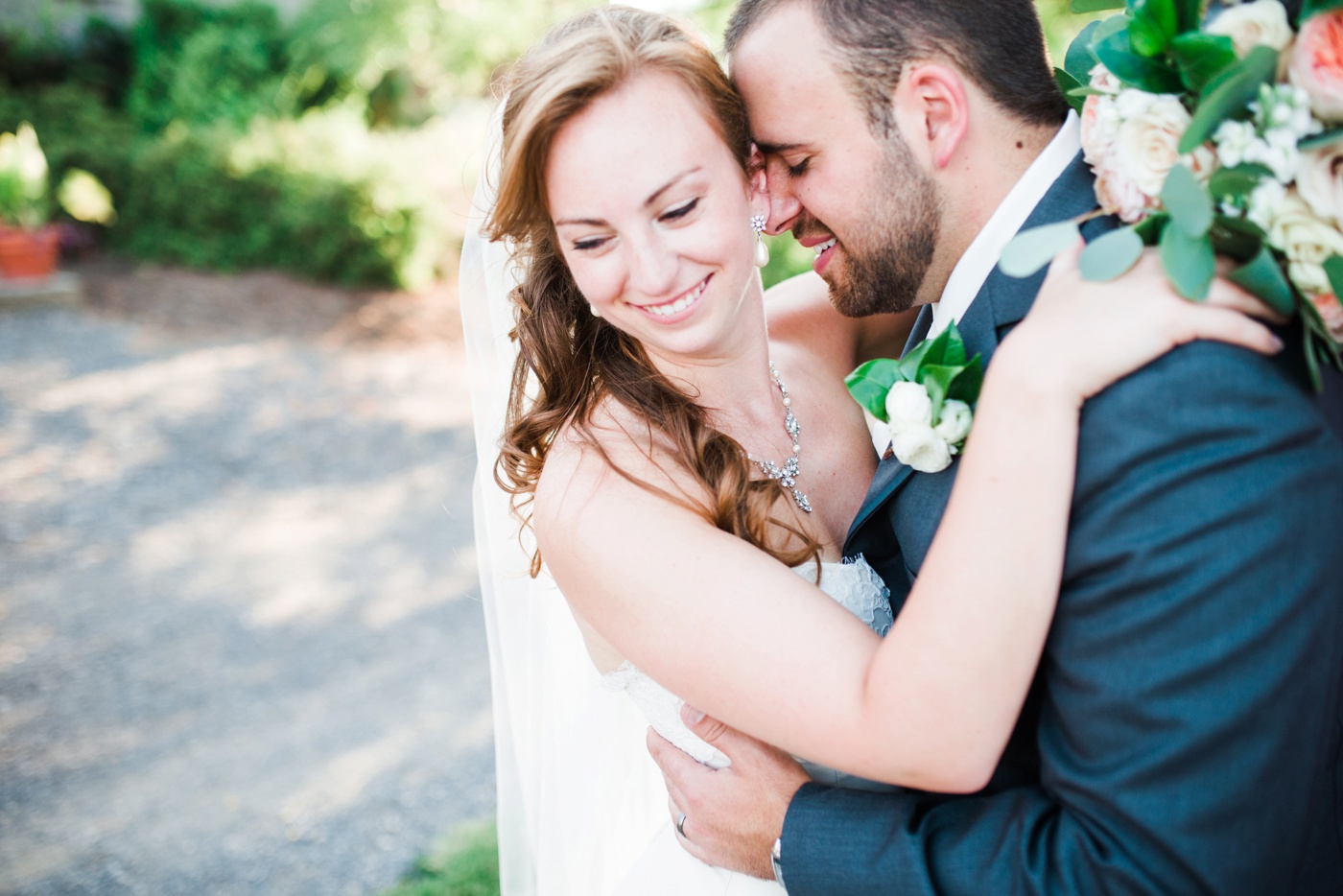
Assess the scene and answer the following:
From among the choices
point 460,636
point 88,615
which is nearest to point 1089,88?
point 460,636

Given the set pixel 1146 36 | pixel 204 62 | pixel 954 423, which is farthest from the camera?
pixel 204 62

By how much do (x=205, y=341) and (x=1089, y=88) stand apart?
9812 mm

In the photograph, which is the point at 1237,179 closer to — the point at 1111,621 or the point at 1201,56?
the point at 1201,56

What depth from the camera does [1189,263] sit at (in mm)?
1391

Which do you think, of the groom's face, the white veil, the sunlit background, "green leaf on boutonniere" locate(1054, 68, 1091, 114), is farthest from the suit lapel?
the sunlit background

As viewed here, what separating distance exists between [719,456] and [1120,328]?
1.00 metres

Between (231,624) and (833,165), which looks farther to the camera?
(231,624)

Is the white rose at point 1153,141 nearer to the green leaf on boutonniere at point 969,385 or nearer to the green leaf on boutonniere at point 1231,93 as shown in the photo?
the green leaf on boutonniere at point 1231,93

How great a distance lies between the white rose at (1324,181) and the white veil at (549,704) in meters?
1.82

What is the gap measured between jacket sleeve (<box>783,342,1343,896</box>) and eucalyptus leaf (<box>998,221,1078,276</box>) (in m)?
0.22

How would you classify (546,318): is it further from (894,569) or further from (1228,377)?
(1228,377)

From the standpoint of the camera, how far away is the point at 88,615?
5.68 metres

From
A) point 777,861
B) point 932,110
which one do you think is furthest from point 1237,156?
point 777,861

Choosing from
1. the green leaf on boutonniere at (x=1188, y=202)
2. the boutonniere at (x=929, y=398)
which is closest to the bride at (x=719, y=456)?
the green leaf on boutonniere at (x=1188, y=202)
